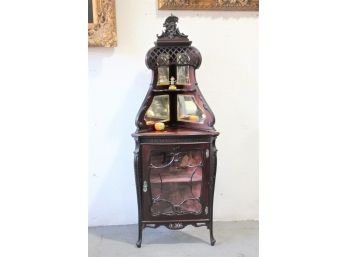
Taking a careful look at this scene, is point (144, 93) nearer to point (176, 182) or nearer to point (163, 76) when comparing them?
point (163, 76)

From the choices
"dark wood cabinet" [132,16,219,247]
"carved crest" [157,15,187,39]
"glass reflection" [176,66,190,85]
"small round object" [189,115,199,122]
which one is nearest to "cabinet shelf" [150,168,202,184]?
"dark wood cabinet" [132,16,219,247]

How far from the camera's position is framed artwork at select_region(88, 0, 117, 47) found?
2.73 m

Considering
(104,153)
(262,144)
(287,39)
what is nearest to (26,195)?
(262,144)

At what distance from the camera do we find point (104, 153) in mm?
2912

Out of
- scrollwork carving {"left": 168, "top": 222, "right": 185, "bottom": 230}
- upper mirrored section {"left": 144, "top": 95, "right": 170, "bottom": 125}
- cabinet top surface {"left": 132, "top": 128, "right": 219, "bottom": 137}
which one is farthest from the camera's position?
upper mirrored section {"left": 144, "top": 95, "right": 170, "bottom": 125}

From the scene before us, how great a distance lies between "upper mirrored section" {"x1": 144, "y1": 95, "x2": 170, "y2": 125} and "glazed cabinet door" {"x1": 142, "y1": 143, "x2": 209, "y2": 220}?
10.4 inches

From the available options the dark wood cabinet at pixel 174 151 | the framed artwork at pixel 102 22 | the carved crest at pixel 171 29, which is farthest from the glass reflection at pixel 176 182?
the framed artwork at pixel 102 22

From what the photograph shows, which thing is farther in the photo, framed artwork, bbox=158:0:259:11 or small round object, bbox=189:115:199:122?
framed artwork, bbox=158:0:259:11

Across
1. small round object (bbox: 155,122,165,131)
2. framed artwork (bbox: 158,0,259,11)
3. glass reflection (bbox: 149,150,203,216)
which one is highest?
framed artwork (bbox: 158,0,259,11)

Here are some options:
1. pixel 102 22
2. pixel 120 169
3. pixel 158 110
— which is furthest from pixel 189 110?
pixel 102 22

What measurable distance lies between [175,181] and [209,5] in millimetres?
1273

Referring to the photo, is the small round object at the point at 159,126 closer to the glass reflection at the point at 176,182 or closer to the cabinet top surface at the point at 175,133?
the cabinet top surface at the point at 175,133

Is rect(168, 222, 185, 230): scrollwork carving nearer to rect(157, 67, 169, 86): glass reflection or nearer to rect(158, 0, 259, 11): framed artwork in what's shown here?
rect(157, 67, 169, 86): glass reflection

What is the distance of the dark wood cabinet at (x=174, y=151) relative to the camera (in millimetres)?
2461
